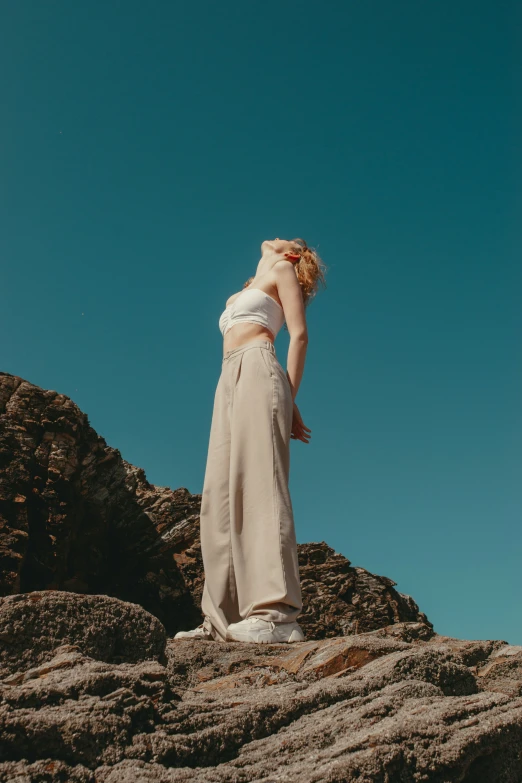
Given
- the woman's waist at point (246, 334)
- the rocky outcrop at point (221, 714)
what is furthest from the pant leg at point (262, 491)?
the rocky outcrop at point (221, 714)

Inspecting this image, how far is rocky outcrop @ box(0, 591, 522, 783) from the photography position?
2.05 m

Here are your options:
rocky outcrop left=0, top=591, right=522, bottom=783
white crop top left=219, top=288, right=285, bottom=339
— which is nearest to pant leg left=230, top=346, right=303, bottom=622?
white crop top left=219, top=288, right=285, bottom=339

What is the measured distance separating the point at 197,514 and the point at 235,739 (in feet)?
16.3

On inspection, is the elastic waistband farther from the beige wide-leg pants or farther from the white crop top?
the white crop top

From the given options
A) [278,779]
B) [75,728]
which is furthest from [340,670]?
[75,728]

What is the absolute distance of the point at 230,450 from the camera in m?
5.64

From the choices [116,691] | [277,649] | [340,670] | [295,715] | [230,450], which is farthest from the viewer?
[230,450]

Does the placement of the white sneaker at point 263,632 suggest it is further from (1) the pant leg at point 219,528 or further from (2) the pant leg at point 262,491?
(1) the pant leg at point 219,528

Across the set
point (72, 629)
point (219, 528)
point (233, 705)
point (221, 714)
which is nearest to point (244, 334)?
point (219, 528)

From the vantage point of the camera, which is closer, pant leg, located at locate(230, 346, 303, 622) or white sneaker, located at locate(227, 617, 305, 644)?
white sneaker, located at locate(227, 617, 305, 644)

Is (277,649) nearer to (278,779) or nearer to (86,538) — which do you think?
(278,779)

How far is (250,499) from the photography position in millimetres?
5250

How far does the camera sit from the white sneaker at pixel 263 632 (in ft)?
14.6

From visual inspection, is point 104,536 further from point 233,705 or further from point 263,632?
point 233,705
